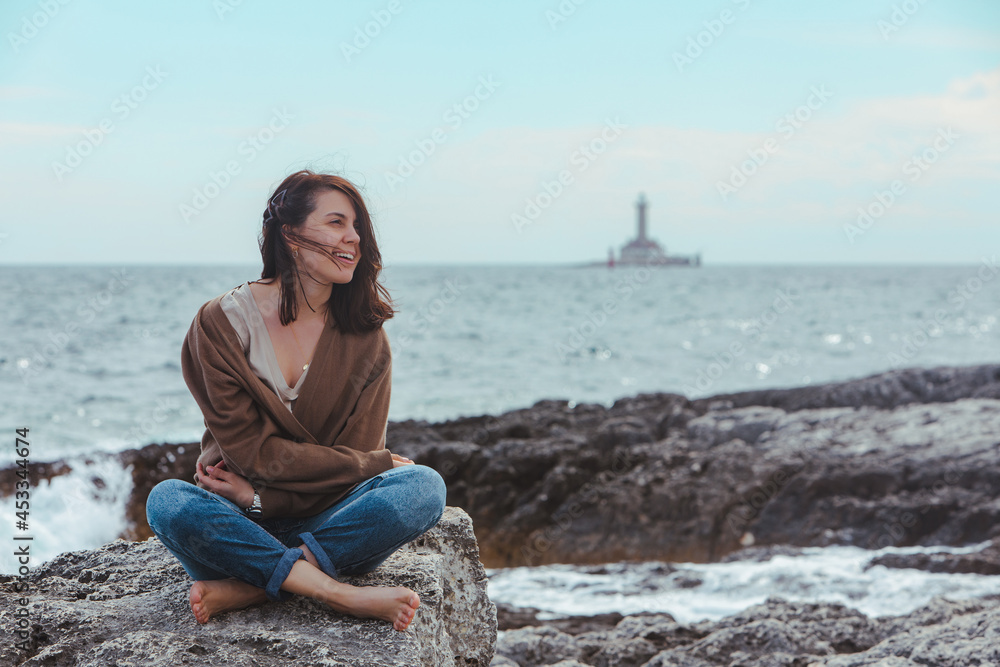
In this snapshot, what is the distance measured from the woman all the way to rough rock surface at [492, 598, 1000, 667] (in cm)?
161

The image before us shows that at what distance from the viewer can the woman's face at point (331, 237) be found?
9.32 feet

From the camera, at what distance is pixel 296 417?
111 inches

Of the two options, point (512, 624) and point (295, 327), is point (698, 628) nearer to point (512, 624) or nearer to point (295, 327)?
point (512, 624)

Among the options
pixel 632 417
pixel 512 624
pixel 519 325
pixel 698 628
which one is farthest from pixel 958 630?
pixel 519 325

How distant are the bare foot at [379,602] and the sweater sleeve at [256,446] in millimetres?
377

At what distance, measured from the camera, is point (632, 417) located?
34.9 feet

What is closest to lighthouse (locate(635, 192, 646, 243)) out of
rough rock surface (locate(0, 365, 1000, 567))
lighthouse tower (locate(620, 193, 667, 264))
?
lighthouse tower (locate(620, 193, 667, 264))

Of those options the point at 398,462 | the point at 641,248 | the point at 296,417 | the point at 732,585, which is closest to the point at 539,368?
the point at 732,585

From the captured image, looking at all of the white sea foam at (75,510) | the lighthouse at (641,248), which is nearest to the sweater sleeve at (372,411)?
the white sea foam at (75,510)

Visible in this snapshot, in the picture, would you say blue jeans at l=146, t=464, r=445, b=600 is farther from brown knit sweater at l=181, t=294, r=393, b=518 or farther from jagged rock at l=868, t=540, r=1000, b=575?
jagged rock at l=868, t=540, r=1000, b=575

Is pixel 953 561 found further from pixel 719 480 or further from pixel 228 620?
pixel 228 620

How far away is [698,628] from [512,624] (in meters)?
1.44

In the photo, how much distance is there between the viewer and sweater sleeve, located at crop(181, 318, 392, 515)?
2668 mm

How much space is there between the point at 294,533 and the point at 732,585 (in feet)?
14.2
